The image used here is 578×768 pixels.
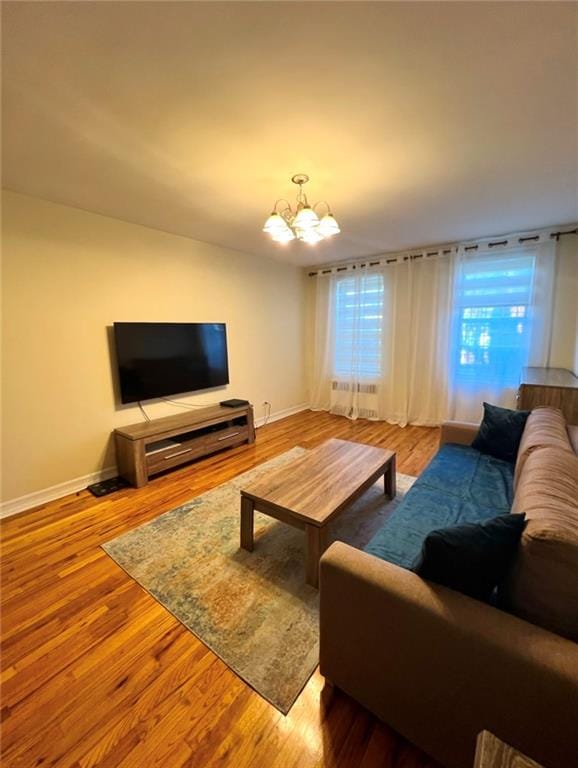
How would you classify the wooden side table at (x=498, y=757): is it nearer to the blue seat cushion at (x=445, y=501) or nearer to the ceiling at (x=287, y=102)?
the blue seat cushion at (x=445, y=501)

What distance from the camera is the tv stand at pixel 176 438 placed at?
2.86 m

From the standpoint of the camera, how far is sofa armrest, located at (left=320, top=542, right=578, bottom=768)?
2.58ft

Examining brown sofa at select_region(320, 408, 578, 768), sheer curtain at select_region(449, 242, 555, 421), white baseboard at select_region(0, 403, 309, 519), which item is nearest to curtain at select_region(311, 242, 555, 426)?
sheer curtain at select_region(449, 242, 555, 421)

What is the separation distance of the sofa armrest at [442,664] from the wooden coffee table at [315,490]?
0.51 metres

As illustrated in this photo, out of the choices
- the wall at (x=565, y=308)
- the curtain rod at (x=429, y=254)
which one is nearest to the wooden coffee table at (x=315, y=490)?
the wall at (x=565, y=308)

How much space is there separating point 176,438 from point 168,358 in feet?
2.83

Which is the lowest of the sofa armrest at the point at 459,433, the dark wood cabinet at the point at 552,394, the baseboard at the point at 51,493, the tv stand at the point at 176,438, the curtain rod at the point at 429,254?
the baseboard at the point at 51,493

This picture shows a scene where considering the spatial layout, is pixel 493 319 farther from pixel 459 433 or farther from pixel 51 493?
pixel 51 493

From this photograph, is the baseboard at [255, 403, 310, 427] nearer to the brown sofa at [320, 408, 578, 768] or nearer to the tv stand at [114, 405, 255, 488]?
the tv stand at [114, 405, 255, 488]

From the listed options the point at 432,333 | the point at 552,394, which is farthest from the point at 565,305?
the point at 552,394

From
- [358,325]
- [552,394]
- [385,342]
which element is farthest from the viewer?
[358,325]

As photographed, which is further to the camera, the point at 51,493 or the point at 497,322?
the point at 497,322

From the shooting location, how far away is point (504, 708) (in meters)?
0.84

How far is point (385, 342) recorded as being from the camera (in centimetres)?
470
